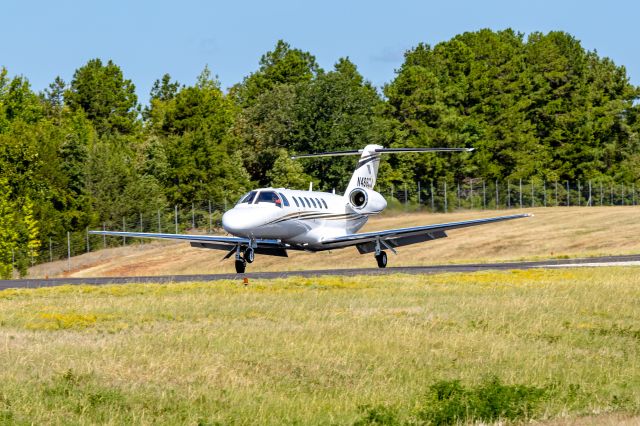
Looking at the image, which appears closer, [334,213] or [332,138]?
[334,213]

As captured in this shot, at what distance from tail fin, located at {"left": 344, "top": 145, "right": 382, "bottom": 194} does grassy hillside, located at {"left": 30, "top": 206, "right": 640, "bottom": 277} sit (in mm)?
9538

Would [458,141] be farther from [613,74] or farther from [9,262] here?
[9,262]

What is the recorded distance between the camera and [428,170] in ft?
399

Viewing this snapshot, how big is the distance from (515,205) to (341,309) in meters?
80.9

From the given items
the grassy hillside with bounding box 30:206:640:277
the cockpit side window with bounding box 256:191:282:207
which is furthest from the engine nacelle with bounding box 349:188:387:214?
the grassy hillside with bounding box 30:206:640:277

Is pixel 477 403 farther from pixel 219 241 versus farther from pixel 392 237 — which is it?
pixel 392 237

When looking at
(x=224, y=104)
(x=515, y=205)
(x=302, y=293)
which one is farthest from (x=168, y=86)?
(x=302, y=293)

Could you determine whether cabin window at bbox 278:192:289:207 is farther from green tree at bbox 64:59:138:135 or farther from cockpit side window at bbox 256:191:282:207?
green tree at bbox 64:59:138:135

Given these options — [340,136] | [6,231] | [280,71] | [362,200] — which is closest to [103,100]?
[280,71]

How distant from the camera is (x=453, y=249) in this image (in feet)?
242

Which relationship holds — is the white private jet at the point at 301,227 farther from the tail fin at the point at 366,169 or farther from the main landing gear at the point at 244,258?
the tail fin at the point at 366,169

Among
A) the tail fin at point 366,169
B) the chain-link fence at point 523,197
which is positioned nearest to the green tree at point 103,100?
the chain-link fence at point 523,197

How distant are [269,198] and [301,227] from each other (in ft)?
8.86

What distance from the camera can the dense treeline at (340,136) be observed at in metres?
107
